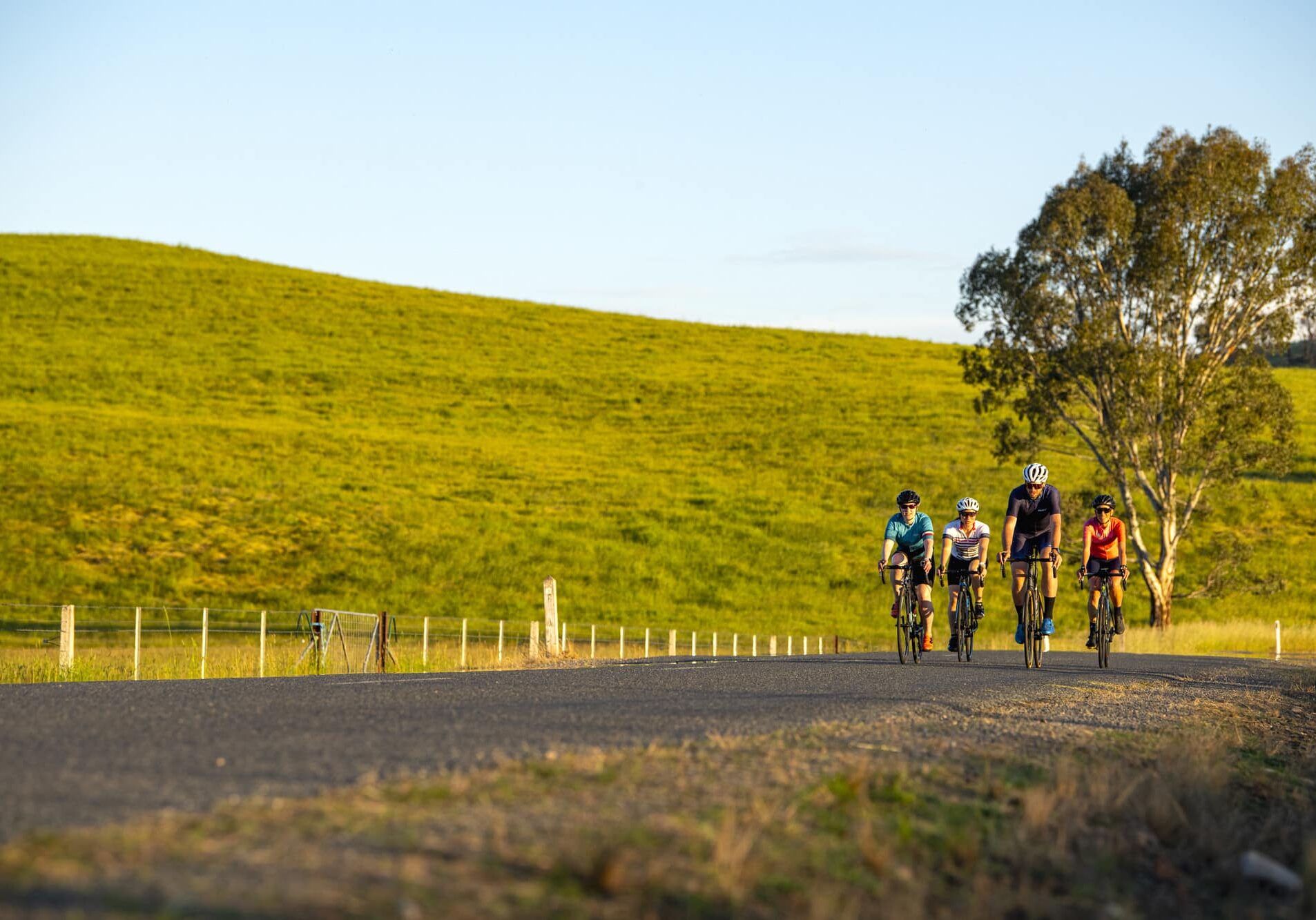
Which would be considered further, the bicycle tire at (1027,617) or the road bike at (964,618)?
the road bike at (964,618)

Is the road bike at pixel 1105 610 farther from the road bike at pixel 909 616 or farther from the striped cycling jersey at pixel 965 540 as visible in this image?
the road bike at pixel 909 616

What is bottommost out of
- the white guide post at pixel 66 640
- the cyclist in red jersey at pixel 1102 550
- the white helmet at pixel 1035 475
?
the white guide post at pixel 66 640

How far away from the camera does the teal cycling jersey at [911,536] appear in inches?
679

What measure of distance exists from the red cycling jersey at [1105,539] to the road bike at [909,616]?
216 centimetres

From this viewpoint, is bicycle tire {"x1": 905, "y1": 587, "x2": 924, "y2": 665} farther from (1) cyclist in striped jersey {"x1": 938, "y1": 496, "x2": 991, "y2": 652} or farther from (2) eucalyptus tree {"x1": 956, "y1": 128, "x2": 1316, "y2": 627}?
(2) eucalyptus tree {"x1": 956, "y1": 128, "x2": 1316, "y2": 627}

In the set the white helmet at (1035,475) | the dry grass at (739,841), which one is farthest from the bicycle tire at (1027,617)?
the dry grass at (739,841)

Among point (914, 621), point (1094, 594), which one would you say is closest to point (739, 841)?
point (914, 621)

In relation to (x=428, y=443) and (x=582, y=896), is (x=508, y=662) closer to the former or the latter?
(x=582, y=896)

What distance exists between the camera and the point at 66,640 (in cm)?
2031

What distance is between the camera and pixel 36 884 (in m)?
4.63

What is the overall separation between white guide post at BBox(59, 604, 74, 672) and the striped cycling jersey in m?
11.5

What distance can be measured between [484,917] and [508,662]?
59.8 feet

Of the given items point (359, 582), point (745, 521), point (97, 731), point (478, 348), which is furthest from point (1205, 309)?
point (478, 348)

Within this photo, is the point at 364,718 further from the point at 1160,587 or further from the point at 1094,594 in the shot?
the point at 1160,587
